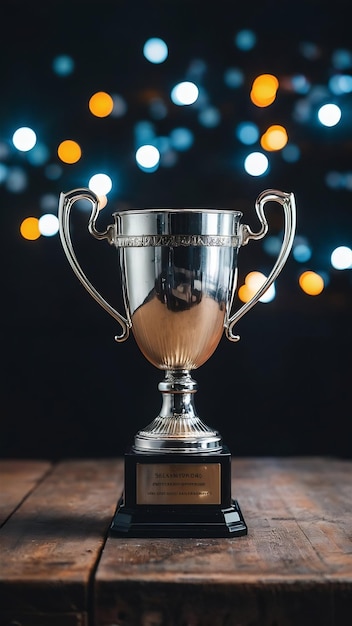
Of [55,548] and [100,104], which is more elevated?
[100,104]

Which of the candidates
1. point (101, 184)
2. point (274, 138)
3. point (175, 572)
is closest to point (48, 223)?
point (101, 184)

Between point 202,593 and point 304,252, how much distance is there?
1.03 metres

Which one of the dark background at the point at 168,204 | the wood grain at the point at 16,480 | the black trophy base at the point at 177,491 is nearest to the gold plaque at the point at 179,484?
the black trophy base at the point at 177,491

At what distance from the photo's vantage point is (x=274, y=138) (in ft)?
6.20

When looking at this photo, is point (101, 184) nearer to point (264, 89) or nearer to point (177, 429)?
point (264, 89)

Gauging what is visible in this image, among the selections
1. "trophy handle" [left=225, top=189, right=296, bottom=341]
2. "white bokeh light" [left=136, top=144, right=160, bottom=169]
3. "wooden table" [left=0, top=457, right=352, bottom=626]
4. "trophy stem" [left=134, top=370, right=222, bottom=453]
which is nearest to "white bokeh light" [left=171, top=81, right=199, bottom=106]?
"white bokeh light" [left=136, top=144, right=160, bottom=169]

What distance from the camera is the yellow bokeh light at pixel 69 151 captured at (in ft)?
6.20

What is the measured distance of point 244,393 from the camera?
1.93 metres

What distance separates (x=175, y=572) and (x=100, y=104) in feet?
3.79

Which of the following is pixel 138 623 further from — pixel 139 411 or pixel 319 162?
pixel 319 162

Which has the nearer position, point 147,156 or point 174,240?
point 174,240

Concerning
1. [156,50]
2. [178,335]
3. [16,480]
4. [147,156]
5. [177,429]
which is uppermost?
[156,50]

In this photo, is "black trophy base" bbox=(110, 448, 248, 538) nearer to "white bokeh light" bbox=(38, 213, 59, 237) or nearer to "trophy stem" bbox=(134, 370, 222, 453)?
"trophy stem" bbox=(134, 370, 222, 453)

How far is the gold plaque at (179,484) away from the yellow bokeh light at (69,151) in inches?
34.6
